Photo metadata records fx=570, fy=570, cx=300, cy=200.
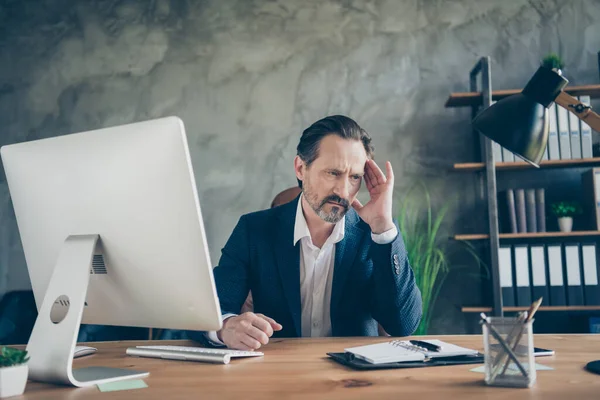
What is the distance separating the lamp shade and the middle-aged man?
23.5 inches

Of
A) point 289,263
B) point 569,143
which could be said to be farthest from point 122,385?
point 569,143

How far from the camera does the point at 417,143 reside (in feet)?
11.5

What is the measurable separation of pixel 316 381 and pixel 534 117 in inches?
27.2

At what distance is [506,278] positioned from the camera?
3.05 m

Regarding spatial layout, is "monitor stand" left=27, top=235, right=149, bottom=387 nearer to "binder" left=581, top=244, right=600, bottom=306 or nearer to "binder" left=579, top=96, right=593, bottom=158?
"binder" left=581, top=244, right=600, bottom=306

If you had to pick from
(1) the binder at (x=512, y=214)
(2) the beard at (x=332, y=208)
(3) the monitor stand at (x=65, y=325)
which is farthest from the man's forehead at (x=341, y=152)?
(1) the binder at (x=512, y=214)

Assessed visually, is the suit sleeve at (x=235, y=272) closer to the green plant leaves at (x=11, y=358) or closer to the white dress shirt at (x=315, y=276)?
the white dress shirt at (x=315, y=276)

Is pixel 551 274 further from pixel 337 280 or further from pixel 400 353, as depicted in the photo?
pixel 400 353

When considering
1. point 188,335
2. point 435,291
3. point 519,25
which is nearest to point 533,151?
point 188,335

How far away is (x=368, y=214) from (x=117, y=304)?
2.82 feet

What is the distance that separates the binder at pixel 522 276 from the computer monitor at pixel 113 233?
2361mm

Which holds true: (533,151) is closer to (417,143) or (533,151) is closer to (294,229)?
(294,229)

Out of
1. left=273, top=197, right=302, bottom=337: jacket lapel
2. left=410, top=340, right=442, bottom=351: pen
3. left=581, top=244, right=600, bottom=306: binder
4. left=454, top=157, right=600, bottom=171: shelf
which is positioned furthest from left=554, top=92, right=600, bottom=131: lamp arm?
left=581, top=244, right=600, bottom=306: binder

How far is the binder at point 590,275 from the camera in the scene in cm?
299
